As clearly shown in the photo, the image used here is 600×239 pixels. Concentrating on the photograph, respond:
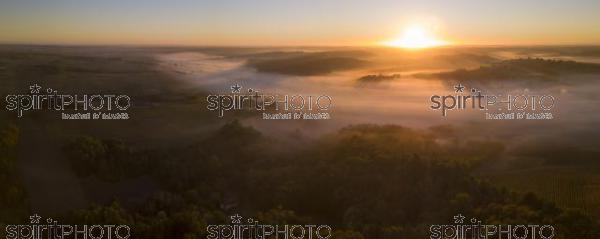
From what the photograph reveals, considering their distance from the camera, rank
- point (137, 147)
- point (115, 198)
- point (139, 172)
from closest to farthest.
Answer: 1. point (115, 198)
2. point (139, 172)
3. point (137, 147)

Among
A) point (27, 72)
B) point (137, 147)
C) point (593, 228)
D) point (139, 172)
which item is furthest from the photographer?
point (27, 72)

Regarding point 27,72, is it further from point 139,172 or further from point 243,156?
point 243,156

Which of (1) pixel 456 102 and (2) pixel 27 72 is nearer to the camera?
(1) pixel 456 102

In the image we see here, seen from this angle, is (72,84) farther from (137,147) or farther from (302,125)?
(302,125)

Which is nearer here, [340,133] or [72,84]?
[340,133]

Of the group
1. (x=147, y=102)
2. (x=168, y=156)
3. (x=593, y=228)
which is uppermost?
(x=147, y=102)

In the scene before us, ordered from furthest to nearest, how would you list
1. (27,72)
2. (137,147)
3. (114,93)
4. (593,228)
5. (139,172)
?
1. (27,72)
2. (114,93)
3. (137,147)
4. (139,172)
5. (593,228)

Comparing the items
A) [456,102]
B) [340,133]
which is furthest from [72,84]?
[456,102]

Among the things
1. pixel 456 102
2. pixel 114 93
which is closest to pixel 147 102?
pixel 114 93

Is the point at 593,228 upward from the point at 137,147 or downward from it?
downward
